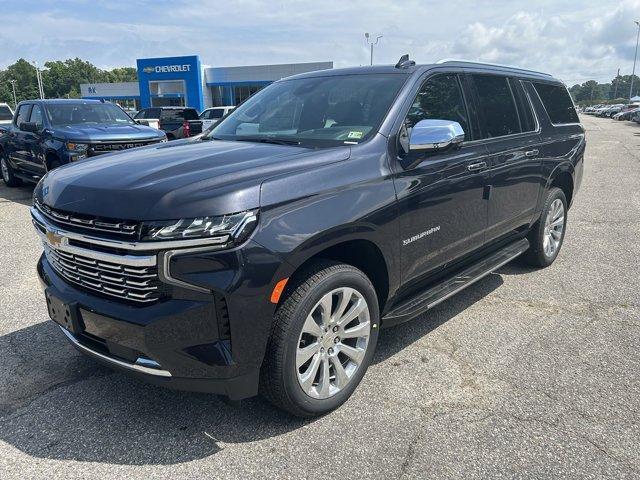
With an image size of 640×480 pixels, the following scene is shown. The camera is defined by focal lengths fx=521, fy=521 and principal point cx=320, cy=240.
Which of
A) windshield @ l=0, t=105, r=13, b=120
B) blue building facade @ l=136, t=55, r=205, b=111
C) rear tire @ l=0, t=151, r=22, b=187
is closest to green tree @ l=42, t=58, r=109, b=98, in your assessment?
blue building facade @ l=136, t=55, r=205, b=111

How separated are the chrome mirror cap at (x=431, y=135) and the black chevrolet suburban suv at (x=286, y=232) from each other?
0.03 ft

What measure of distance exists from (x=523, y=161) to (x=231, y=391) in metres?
3.32

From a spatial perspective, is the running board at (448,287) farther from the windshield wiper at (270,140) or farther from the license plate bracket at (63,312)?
the license plate bracket at (63,312)

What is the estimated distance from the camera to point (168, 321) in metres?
2.36

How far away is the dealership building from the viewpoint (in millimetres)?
47875

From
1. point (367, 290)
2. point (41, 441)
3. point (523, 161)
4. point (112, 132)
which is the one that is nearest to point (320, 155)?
point (367, 290)

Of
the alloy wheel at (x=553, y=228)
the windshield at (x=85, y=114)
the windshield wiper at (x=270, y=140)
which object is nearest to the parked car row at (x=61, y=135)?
the windshield at (x=85, y=114)

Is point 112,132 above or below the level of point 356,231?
above

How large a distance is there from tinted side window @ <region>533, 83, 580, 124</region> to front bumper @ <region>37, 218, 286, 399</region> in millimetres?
3959

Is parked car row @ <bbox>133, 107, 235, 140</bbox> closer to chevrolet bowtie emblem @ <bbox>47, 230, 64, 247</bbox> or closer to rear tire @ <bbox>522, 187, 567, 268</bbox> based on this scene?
rear tire @ <bbox>522, 187, 567, 268</bbox>

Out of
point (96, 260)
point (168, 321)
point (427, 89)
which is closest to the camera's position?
point (168, 321)

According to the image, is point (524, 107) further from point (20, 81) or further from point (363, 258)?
point (20, 81)

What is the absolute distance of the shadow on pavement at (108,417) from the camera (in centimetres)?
268

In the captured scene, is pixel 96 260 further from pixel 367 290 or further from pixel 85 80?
pixel 85 80
